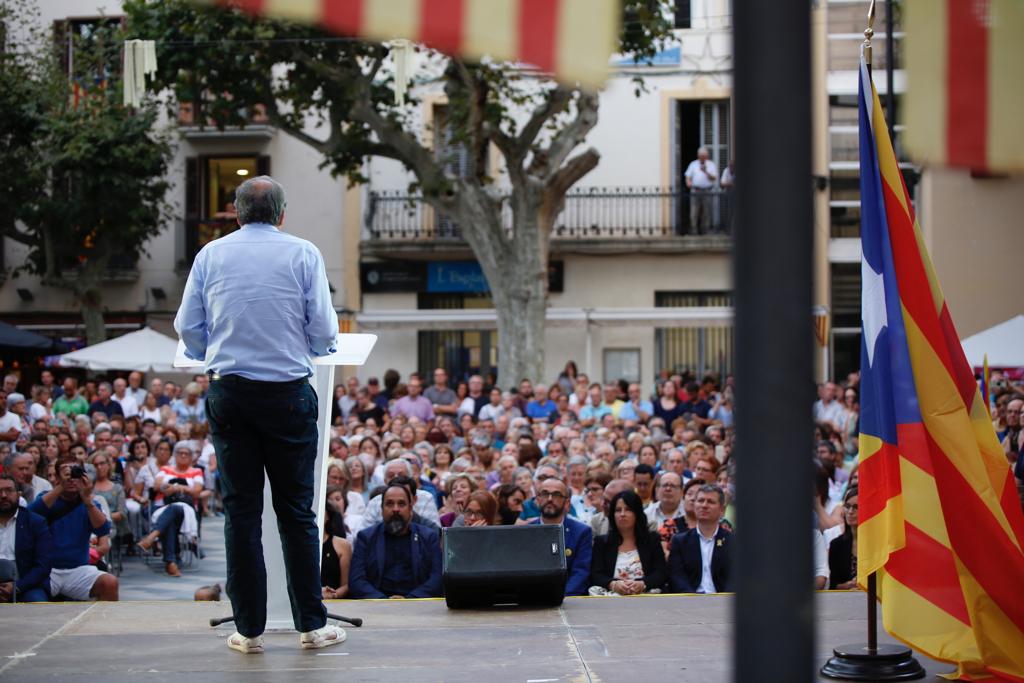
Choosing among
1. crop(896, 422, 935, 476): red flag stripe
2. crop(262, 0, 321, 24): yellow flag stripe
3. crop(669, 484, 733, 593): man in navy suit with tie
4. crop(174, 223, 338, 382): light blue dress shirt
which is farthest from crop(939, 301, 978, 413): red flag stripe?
crop(669, 484, 733, 593): man in navy suit with tie

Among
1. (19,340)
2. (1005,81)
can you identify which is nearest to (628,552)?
(1005,81)

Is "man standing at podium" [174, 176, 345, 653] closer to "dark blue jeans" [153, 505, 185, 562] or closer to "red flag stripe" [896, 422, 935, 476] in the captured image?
"red flag stripe" [896, 422, 935, 476]

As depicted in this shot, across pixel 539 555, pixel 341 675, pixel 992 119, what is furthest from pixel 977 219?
pixel 992 119

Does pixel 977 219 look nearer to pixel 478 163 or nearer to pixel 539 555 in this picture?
pixel 478 163

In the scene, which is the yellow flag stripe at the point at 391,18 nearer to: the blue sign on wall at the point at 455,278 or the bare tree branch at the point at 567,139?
the bare tree branch at the point at 567,139

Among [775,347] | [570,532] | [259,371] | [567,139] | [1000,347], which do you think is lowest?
[570,532]

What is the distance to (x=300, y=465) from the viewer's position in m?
5.05

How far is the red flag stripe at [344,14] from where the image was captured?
76.3 inches

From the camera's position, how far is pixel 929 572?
189 inches

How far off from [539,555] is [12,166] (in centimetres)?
2311

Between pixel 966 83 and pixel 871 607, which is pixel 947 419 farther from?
pixel 966 83

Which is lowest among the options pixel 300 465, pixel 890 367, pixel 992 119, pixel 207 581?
pixel 207 581

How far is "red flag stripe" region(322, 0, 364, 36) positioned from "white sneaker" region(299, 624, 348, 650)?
12.0 ft

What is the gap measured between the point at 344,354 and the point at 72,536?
4.59 m
